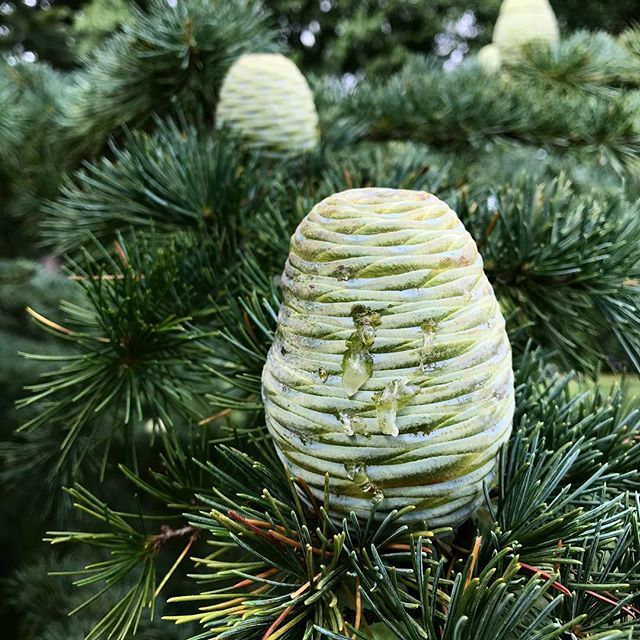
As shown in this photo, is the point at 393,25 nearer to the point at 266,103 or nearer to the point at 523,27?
the point at 523,27

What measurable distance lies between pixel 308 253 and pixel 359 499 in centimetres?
12

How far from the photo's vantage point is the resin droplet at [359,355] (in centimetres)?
28

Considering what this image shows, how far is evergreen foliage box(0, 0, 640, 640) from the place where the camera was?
0.87ft

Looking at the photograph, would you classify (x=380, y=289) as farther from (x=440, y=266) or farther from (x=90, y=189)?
(x=90, y=189)

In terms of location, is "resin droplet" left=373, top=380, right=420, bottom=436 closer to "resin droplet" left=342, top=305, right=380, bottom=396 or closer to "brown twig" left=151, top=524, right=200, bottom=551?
"resin droplet" left=342, top=305, right=380, bottom=396

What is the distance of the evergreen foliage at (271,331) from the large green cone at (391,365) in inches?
0.8

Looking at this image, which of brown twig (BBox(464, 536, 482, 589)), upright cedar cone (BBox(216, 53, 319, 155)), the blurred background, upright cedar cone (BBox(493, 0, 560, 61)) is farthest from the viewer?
the blurred background

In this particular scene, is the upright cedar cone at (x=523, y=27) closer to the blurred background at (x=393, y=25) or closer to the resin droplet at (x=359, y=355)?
the resin droplet at (x=359, y=355)

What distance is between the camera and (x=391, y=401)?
275 mm

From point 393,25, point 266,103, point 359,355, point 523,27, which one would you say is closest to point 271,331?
point 359,355

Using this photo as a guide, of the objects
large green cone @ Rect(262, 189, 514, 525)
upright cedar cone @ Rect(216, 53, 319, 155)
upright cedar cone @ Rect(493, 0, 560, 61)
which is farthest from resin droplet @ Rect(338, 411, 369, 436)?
upright cedar cone @ Rect(493, 0, 560, 61)

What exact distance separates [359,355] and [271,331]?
108 millimetres

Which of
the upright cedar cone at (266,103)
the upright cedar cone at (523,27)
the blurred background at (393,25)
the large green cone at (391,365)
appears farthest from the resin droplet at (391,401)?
the blurred background at (393,25)

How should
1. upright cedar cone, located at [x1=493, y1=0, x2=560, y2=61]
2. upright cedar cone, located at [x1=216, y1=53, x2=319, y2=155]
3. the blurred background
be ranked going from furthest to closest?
the blurred background → upright cedar cone, located at [x1=493, y1=0, x2=560, y2=61] → upright cedar cone, located at [x1=216, y1=53, x2=319, y2=155]
